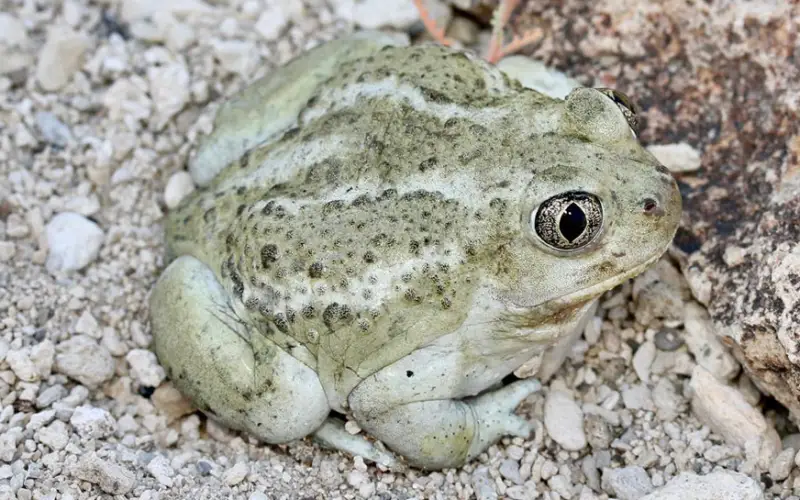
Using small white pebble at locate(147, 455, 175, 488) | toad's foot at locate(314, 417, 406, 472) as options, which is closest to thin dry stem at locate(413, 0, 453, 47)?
toad's foot at locate(314, 417, 406, 472)

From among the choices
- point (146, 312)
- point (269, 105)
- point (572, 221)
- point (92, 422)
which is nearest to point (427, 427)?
point (572, 221)

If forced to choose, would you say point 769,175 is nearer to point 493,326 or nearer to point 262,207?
point 493,326

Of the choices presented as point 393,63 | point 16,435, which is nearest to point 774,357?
point 393,63

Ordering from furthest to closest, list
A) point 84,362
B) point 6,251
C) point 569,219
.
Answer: point 6,251 → point 84,362 → point 569,219

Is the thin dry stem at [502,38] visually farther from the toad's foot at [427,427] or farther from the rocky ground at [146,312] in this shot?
the toad's foot at [427,427]

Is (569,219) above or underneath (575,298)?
above

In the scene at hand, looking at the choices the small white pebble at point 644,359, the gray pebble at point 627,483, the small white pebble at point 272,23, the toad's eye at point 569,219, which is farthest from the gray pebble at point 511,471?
the small white pebble at point 272,23

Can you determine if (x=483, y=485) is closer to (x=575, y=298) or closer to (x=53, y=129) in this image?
(x=575, y=298)

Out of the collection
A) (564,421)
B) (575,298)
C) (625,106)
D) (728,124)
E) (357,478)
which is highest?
(625,106)
